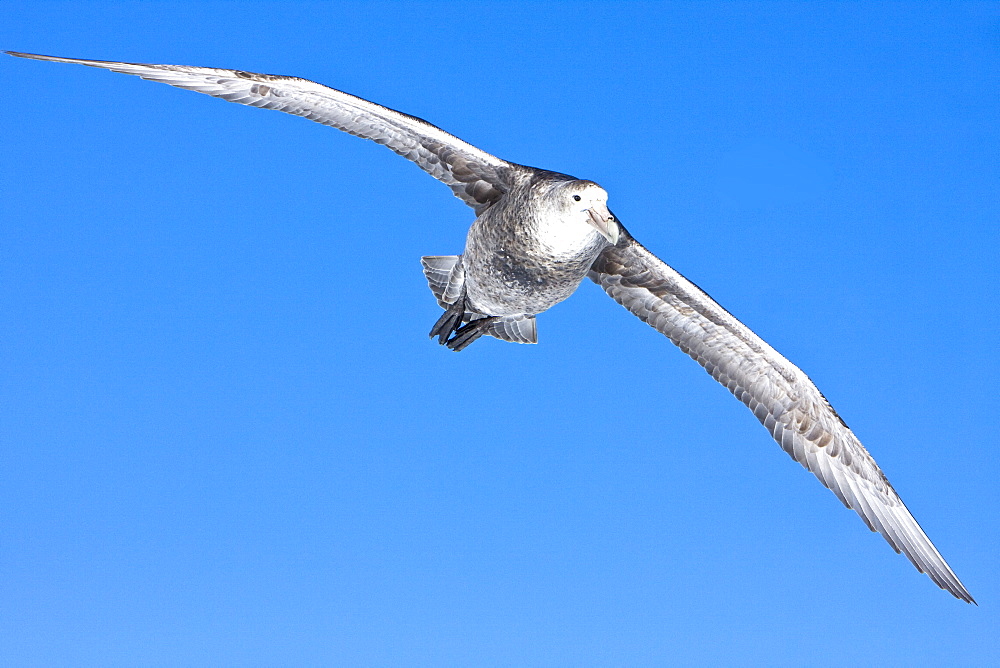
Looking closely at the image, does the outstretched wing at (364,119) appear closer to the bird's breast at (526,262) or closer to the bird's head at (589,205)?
the bird's breast at (526,262)

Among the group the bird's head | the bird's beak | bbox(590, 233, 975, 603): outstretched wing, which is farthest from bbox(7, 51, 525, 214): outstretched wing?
bbox(590, 233, 975, 603): outstretched wing

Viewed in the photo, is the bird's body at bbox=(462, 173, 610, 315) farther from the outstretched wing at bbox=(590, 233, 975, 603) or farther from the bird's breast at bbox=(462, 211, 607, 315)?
the outstretched wing at bbox=(590, 233, 975, 603)

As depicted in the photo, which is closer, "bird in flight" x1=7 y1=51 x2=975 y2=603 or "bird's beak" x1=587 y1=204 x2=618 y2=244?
"bird's beak" x1=587 y1=204 x2=618 y2=244

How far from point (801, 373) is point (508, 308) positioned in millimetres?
3566

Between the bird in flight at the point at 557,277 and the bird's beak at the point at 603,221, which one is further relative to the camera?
the bird in flight at the point at 557,277

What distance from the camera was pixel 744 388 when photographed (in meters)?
12.3

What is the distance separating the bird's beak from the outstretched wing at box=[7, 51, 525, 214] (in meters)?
1.39

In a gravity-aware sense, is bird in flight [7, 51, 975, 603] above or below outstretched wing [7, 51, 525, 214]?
below

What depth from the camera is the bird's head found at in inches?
376

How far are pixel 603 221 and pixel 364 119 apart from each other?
10.4 ft

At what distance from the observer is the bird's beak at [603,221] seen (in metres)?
9.62

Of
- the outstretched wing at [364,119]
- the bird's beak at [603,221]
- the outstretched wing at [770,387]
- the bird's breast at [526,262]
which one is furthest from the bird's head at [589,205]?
the outstretched wing at [770,387]

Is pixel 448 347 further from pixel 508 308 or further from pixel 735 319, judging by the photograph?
pixel 735 319

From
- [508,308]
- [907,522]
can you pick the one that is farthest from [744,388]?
[508,308]
